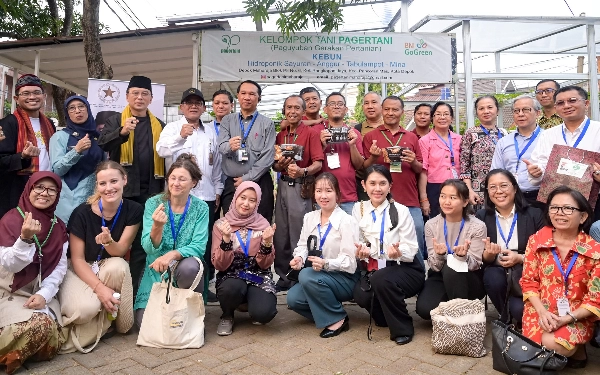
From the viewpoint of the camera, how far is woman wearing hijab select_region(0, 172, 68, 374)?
10.2ft

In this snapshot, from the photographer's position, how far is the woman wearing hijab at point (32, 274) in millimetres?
3094

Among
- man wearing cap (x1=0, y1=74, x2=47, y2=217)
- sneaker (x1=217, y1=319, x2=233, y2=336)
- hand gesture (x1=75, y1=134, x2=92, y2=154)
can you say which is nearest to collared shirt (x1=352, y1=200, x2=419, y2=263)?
sneaker (x1=217, y1=319, x2=233, y2=336)

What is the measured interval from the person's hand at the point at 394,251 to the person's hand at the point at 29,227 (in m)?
2.62

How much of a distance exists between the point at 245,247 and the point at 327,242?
0.72m

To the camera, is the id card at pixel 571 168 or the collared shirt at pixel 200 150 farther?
the collared shirt at pixel 200 150

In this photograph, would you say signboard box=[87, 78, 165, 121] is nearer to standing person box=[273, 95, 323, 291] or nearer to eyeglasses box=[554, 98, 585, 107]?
standing person box=[273, 95, 323, 291]

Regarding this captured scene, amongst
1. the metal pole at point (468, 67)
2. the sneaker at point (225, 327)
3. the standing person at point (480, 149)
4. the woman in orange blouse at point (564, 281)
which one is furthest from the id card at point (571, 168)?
the sneaker at point (225, 327)

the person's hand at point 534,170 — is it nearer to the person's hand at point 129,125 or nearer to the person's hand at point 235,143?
the person's hand at point 235,143

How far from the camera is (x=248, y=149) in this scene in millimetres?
4586

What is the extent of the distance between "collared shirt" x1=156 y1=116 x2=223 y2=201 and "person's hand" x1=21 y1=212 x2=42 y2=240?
4.70 feet

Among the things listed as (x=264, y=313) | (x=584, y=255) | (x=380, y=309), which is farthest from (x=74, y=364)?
(x=584, y=255)

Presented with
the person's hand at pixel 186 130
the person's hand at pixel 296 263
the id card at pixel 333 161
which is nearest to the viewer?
the person's hand at pixel 296 263

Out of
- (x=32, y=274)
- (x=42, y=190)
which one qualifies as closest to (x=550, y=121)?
(x=42, y=190)

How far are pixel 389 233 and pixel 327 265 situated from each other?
589 mm
